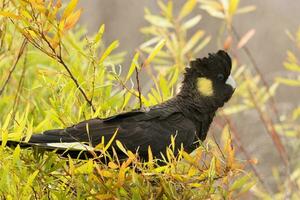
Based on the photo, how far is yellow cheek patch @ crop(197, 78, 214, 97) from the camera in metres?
2.03

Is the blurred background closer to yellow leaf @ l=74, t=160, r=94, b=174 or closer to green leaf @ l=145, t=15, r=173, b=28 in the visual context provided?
green leaf @ l=145, t=15, r=173, b=28

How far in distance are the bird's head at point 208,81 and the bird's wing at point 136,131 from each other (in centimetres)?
13

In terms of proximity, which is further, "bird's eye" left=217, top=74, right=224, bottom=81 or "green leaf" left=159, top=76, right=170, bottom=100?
"bird's eye" left=217, top=74, right=224, bottom=81

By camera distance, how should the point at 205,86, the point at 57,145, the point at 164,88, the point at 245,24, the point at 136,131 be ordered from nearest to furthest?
the point at 57,145 < the point at 136,131 < the point at 164,88 < the point at 205,86 < the point at 245,24

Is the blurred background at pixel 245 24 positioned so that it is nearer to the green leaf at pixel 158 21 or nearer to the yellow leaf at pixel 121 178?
the green leaf at pixel 158 21

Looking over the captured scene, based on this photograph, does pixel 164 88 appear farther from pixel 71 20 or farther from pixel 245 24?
pixel 245 24

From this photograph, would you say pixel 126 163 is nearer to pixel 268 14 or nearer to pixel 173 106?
pixel 173 106

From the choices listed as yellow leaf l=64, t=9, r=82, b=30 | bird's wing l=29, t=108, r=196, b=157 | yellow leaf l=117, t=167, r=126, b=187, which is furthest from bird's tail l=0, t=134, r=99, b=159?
yellow leaf l=64, t=9, r=82, b=30

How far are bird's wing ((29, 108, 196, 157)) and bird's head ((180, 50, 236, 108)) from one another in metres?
0.13

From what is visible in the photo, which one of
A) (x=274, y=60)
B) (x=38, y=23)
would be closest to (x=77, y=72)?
(x=38, y=23)

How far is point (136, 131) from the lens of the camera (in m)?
1.74

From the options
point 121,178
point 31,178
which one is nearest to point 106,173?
point 121,178

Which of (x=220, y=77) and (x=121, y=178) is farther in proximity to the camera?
(x=220, y=77)

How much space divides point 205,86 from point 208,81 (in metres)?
0.03
